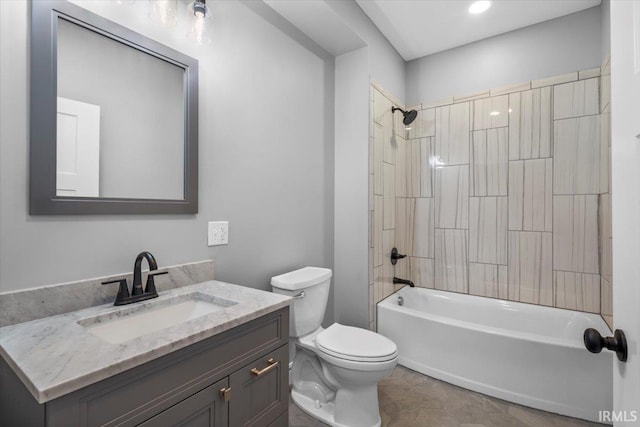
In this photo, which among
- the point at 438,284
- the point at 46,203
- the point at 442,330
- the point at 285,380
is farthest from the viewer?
the point at 438,284

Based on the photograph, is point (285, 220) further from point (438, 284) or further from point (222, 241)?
point (438, 284)

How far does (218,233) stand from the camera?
1668mm

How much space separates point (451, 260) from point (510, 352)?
1.02 metres

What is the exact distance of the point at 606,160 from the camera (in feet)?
7.06

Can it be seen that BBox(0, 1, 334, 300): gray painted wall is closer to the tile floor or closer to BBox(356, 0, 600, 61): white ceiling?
BBox(356, 0, 600, 61): white ceiling

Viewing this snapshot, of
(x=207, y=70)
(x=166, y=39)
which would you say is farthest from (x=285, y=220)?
(x=166, y=39)

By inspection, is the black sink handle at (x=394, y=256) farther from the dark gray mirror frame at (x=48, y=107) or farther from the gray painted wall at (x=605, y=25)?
the dark gray mirror frame at (x=48, y=107)

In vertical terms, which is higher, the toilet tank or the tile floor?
the toilet tank

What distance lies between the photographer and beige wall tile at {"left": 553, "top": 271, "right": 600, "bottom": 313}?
233 cm

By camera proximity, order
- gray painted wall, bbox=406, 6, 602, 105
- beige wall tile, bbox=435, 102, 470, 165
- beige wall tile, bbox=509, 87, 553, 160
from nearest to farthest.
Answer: gray painted wall, bbox=406, 6, 602, 105, beige wall tile, bbox=509, 87, 553, 160, beige wall tile, bbox=435, 102, 470, 165

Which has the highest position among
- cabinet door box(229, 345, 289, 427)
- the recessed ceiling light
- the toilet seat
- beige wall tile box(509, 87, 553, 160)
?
the recessed ceiling light

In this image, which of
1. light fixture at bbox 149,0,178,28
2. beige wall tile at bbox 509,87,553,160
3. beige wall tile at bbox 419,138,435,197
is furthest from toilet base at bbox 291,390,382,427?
beige wall tile at bbox 509,87,553,160

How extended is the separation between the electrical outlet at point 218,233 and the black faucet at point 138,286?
1.23 feet

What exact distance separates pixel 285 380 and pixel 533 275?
2.32 meters
